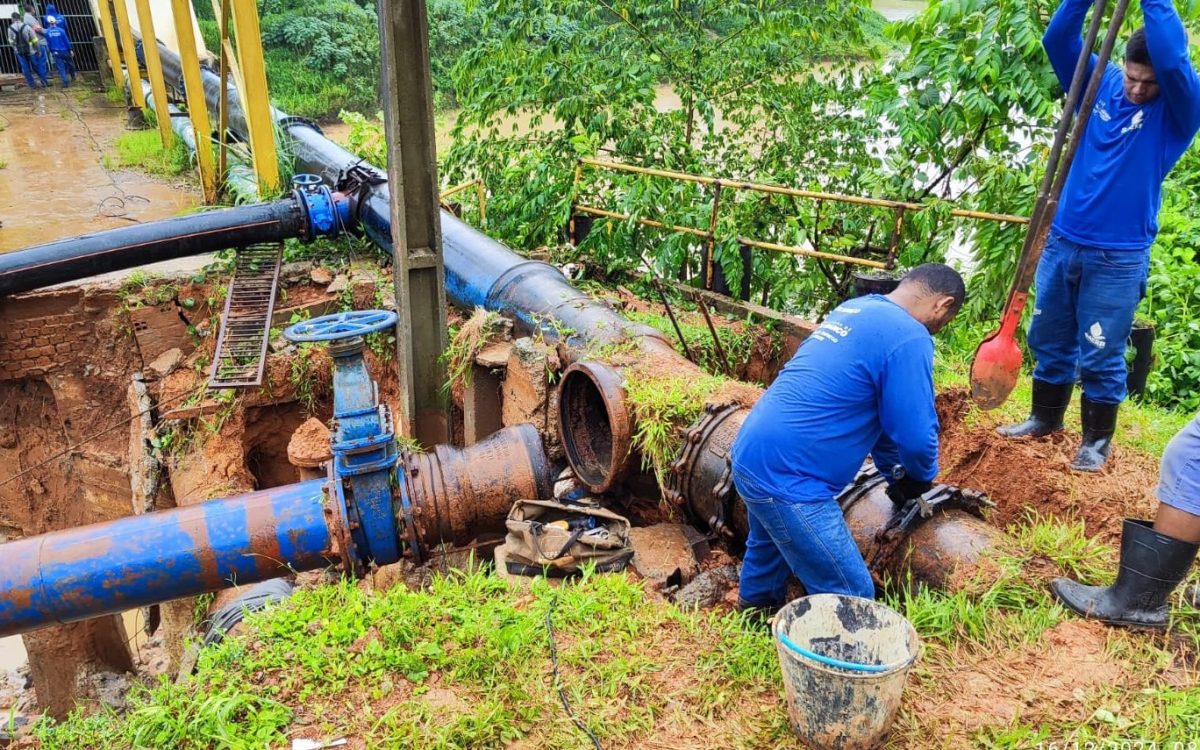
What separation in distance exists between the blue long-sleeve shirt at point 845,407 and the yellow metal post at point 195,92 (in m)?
8.56

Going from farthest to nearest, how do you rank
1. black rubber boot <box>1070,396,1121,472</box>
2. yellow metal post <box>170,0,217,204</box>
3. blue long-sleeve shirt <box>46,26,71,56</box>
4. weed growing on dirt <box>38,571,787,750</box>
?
blue long-sleeve shirt <box>46,26,71,56</box> → yellow metal post <box>170,0,217,204</box> → black rubber boot <box>1070,396,1121,472</box> → weed growing on dirt <box>38,571,787,750</box>

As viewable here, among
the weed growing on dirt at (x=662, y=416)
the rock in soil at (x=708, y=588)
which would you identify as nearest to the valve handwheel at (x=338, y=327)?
the weed growing on dirt at (x=662, y=416)

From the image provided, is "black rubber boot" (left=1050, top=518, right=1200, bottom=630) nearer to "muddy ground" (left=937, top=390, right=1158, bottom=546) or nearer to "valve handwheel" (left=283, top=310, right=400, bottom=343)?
"muddy ground" (left=937, top=390, right=1158, bottom=546)

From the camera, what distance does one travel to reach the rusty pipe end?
14.0ft

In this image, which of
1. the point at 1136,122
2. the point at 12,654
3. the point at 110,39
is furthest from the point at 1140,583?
the point at 110,39

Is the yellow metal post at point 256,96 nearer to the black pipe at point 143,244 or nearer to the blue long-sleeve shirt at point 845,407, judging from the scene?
the black pipe at point 143,244

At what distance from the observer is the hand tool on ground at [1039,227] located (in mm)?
3186

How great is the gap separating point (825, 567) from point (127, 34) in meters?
14.5

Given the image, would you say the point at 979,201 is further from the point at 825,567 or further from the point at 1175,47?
the point at 825,567

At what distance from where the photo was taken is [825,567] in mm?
3061

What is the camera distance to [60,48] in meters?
16.7

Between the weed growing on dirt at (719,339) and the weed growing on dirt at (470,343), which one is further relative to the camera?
the weed growing on dirt at (719,339)

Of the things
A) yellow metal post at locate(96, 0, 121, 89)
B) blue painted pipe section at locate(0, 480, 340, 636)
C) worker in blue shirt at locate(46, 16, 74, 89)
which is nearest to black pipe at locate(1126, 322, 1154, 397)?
blue painted pipe section at locate(0, 480, 340, 636)

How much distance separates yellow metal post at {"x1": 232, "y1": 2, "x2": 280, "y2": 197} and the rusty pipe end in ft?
15.1
